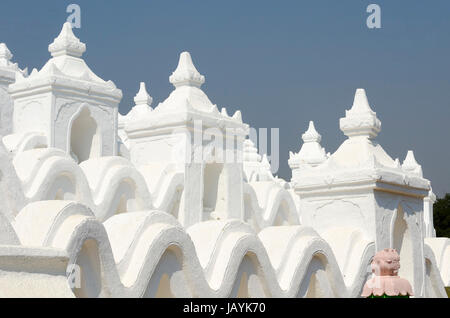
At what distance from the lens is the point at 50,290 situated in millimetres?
3953

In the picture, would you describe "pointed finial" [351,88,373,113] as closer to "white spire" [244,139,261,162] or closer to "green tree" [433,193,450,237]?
"white spire" [244,139,261,162]

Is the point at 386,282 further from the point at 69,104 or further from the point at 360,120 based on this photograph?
the point at 69,104

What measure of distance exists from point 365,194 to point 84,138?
590cm

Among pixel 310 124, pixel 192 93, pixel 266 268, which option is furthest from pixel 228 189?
pixel 310 124

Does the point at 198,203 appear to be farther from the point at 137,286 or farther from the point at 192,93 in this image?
the point at 137,286

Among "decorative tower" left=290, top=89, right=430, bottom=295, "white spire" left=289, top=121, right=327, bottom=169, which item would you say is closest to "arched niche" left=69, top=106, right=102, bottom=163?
"decorative tower" left=290, top=89, right=430, bottom=295

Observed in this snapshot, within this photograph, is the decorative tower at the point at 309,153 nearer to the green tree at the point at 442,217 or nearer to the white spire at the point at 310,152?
the white spire at the point at 310,152

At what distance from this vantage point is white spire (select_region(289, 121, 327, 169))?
20375 millimetres

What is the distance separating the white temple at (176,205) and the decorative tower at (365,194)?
0.02 m

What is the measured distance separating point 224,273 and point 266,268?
834 mm

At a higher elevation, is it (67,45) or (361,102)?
(67,45)

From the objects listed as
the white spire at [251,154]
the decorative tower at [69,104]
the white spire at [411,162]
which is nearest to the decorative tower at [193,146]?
the decorative tower at [69,104]

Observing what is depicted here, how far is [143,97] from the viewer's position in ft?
65.2

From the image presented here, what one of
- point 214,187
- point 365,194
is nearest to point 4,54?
point 214,187
